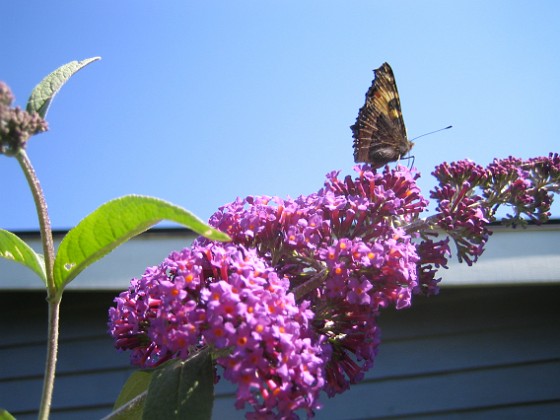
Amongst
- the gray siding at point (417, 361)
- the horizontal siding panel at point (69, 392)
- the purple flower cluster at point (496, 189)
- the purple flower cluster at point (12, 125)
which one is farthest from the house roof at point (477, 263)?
the purple flower cluster at point (12, 125)

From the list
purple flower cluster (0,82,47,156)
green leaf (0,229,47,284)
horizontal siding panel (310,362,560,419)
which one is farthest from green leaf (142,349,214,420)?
horizontal siding panel (310,362,560,419)

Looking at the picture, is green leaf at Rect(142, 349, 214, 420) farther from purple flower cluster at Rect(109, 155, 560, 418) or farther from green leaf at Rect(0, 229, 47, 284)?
green leaf at Rect(0, 229, 47, 284)

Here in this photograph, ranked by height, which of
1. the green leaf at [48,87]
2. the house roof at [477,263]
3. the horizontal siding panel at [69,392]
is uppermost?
the green leaf at [48,87]

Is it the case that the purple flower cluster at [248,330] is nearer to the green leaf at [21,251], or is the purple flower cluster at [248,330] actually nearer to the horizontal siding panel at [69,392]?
the green leaf at [21,251]

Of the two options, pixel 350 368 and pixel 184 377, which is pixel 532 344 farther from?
pixel 184 377

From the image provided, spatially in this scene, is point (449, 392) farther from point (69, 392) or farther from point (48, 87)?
point (48, 87)

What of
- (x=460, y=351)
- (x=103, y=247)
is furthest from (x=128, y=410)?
(x=460, y=351)
